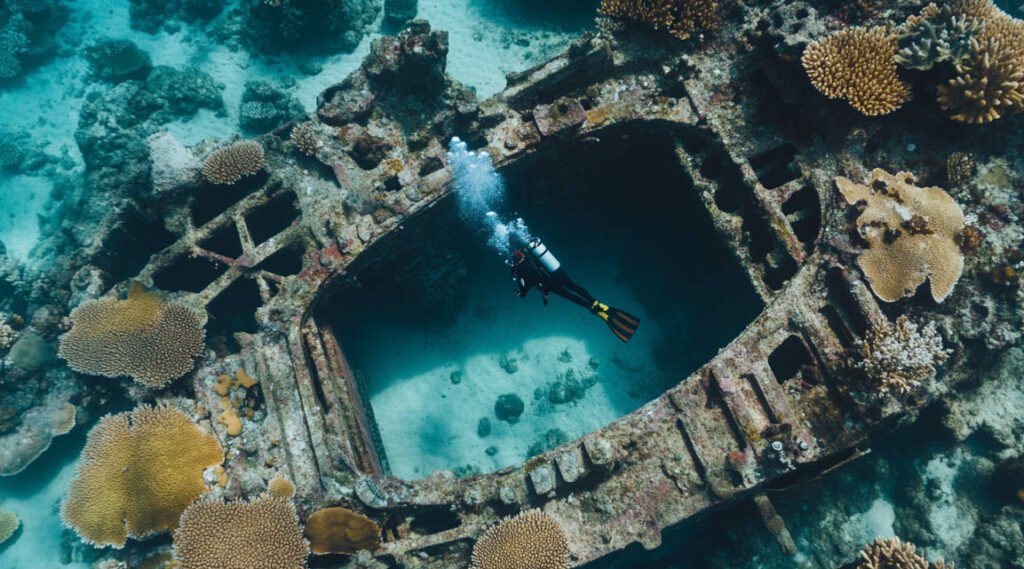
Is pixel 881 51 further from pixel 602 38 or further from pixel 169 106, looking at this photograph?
pixel 169 106

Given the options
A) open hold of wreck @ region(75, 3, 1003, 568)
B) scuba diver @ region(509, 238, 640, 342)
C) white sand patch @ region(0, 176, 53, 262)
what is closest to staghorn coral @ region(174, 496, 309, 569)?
open hold of wreck @ region(75, 3, 1003, 568)

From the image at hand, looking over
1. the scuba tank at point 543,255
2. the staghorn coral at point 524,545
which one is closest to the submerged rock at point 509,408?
the staghorn coral at point 524,545

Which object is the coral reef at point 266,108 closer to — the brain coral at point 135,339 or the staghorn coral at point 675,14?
the brain coral at point 135,339

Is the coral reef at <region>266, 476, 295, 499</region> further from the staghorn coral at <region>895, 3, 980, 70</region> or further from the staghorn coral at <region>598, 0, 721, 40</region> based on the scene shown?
the staghorn coral at <region>895, 3, 980, 70</region>

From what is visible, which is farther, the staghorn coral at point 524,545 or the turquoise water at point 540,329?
the turquoise water at point 540,329

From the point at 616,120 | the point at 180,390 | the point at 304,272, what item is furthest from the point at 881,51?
the point at 180,390
